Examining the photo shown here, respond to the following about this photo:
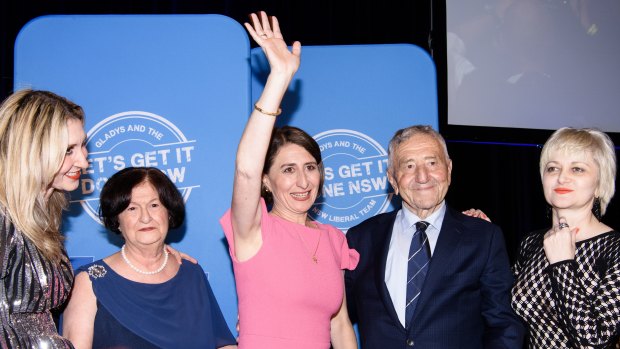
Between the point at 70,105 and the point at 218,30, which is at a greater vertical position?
the point at 218,30

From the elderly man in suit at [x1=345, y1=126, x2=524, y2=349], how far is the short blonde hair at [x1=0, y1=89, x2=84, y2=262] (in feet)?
3.77

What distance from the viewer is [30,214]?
209 cm

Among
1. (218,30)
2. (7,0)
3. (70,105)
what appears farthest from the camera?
(7,0)

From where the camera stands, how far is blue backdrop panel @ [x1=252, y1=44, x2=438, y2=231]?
3.36m

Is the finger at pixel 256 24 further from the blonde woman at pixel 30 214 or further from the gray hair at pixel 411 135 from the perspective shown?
the gray hair at pixel 411 135

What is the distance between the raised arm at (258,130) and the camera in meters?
2.21

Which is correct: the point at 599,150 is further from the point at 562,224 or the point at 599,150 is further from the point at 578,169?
the point at 562,224

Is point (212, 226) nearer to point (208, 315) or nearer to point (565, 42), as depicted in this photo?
point (208, 315)

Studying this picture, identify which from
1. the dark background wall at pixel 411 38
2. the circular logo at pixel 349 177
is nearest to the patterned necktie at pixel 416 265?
the circular logo at pixel 349 177

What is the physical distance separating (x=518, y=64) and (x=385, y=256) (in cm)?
252

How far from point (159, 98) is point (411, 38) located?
284 cm

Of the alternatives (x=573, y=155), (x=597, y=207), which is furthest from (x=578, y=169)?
(x=597, y=207)

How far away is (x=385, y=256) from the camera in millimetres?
2701

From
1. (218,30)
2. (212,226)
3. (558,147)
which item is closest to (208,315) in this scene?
(212,226)
